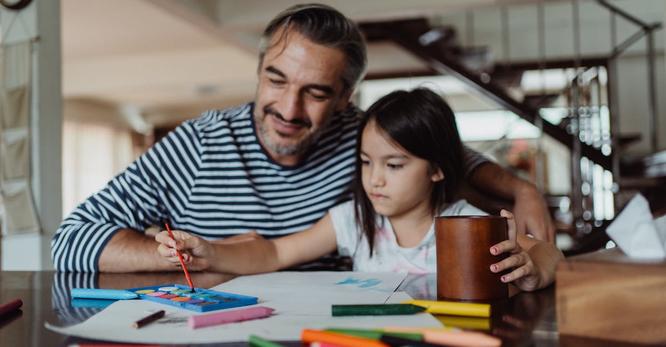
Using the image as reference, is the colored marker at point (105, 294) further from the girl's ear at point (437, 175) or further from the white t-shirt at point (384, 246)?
the girl's ear at point (437, 175)

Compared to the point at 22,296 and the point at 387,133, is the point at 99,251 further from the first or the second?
the point at 387,133

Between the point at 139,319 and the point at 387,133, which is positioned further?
the point at 387,133

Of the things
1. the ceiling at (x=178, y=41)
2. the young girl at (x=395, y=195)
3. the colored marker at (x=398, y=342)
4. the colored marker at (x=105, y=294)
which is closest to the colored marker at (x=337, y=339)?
the colored marker at (x=398, y=342)

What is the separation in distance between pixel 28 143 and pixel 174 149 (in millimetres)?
2187

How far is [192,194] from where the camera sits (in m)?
1.62

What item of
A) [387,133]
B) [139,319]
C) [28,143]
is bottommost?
[139,319]

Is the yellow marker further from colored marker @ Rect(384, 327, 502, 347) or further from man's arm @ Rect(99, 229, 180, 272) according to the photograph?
man's arm @ Rect(99, 229, 180, 272)

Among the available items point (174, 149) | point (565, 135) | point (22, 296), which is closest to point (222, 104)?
point (565, 135)

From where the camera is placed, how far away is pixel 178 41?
6.89 m

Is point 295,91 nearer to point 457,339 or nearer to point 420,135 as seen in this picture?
point 420,135

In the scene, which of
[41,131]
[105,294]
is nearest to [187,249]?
[105,294]

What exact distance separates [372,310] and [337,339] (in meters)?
0.14

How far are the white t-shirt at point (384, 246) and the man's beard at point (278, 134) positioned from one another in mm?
214

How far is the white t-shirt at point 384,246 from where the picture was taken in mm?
1430
